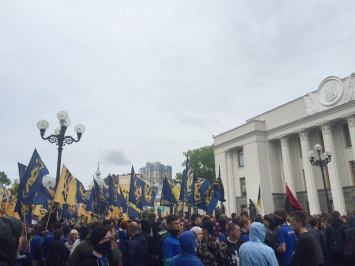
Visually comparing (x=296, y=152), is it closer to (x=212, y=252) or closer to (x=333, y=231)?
(x=333, y=231)

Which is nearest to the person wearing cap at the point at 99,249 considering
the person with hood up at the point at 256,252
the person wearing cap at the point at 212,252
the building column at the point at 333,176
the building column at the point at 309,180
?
the person wearing cap at the point at 212,252

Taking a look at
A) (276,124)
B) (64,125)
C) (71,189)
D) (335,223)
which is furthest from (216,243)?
(276,124)

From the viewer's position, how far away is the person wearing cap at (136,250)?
570 cm

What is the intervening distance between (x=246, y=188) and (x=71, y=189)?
27.7m

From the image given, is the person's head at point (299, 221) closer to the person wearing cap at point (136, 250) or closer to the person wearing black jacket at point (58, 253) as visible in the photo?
the person wearing cap at point (136, 250)

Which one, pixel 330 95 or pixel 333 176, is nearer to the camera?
pixel 333 176

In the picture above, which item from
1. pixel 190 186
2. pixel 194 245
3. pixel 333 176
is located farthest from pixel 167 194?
pixel 333 176

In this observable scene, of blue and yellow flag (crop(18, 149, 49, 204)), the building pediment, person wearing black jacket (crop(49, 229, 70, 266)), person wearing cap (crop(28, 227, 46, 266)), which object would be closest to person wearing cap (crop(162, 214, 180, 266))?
person wearing black jacket (crop(49, 229, 70, 266))

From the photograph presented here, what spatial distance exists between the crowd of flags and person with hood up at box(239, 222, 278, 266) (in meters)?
4.72

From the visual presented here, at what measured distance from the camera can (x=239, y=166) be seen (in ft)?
125

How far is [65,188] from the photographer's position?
35.7 ft

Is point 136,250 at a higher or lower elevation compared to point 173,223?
lower

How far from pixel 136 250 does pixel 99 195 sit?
893cm

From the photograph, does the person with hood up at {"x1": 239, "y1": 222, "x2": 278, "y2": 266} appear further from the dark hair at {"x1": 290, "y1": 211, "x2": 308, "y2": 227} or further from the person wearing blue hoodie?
the dark hair at {"x1": 290, "y1": 211, "x2": 308, "y2": 227}
